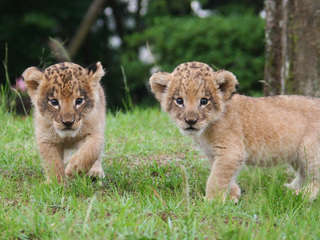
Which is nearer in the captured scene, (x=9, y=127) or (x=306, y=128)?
(x=306, y=128)

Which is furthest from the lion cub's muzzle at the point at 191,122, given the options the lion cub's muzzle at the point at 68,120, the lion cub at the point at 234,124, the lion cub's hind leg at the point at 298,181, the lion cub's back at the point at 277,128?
the lion cub's hind leg at the point at 298,181

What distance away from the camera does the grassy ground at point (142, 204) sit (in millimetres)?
4191

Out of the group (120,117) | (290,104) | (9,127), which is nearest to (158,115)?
(120,117)

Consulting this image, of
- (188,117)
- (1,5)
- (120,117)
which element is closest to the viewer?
(188,117)

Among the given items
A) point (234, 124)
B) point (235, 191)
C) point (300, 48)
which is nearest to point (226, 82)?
point (234, 124)

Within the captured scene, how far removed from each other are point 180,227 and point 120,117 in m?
4.74

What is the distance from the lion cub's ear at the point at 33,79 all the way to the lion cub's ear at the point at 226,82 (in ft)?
6.36

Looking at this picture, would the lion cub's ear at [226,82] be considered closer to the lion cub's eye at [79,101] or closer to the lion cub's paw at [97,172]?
the lion cub's eye at [79,101]

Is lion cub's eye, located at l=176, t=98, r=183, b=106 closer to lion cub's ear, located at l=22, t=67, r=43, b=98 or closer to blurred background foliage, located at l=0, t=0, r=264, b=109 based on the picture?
lion cub's ear, located at l=22, t=67, r=43, b=98

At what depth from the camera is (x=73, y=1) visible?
61.5ft

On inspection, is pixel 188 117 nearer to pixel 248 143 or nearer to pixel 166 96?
pixel 166 96

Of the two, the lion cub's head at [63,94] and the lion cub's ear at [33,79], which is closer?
the lion cub's head at [63,94]

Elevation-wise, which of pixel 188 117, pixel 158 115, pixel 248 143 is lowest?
pixel 158 115

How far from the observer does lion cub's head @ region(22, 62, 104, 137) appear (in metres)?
5.56
